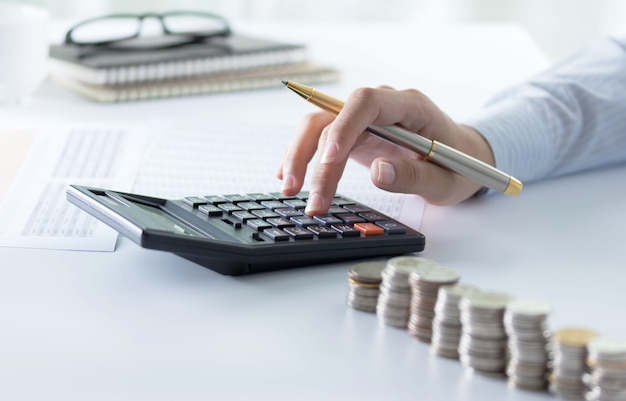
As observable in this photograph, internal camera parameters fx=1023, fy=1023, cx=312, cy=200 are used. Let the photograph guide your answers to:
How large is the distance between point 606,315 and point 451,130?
30 centimetres

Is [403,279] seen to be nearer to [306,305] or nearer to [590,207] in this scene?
[306,305]

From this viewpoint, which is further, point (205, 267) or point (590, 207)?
point (590, 207)

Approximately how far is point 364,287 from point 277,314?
0.06 meters

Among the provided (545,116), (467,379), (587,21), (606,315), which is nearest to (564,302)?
(606,315)

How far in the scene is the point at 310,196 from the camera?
0.79m

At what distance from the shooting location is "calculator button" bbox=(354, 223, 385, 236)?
2.46 ft

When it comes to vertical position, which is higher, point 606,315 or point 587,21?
point 587,21

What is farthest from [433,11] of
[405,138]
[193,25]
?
[405,138]

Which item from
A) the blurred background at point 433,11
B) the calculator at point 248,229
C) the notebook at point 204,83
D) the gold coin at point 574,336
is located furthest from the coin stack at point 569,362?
the blurred background at point 433,11

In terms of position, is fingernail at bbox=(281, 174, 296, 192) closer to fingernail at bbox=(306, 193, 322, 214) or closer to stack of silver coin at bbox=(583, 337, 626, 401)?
fingernail at bbox=(306, 193, 322, 214)

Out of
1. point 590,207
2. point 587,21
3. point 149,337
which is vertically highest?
point 587,21

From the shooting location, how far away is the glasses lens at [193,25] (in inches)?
54.6

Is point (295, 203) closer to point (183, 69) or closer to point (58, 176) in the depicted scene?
point (58, 176)

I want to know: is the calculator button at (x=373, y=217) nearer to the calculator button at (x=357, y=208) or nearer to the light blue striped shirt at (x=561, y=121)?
the calculator button at (x=357, y=208)
